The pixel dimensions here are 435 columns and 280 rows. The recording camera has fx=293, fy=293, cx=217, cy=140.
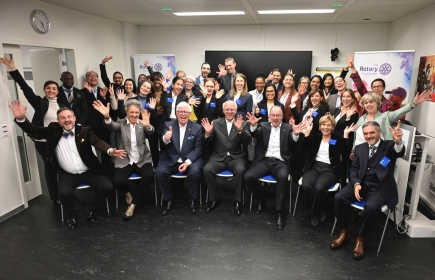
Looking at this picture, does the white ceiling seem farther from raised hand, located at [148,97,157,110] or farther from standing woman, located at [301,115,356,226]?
standing woman, located at [301,115,356,226]

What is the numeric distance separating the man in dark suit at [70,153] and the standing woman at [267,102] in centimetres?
218

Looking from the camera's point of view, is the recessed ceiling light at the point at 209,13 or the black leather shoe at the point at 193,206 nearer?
the black leather shoe at the point at 193,206

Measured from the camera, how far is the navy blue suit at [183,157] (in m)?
4.00

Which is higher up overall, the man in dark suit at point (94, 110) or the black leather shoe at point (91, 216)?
the man in dark suit at point (94, 110)

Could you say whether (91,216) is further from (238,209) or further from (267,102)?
(267,102)

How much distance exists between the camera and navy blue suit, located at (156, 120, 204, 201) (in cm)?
400

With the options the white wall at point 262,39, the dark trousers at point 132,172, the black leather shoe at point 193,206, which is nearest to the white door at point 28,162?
the dark trousers at point 132,172

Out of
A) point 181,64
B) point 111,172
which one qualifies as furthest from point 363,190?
point 181,64

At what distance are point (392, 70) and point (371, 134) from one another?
2.99 m

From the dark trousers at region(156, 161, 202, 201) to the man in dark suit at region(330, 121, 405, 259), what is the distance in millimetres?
1789

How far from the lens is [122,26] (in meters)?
6.94

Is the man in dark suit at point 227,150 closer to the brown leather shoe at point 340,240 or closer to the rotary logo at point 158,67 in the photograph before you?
the brown leather shoe at point 340,240

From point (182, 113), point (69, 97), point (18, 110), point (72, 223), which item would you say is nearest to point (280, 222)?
point (182, 113)

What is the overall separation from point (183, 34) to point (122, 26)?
5.06 feet
